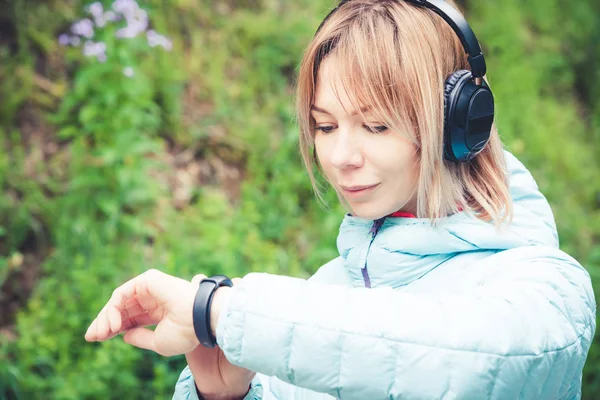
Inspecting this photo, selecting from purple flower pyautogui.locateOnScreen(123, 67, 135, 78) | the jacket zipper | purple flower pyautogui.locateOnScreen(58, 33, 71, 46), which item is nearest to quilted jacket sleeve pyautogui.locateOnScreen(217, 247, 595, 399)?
the jacket zipper

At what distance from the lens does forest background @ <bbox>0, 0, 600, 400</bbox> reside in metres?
2.94

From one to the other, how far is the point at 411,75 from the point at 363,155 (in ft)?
0.66

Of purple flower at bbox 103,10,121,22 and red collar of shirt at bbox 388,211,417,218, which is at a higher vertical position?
purple flower at bbox 103,10,121,22

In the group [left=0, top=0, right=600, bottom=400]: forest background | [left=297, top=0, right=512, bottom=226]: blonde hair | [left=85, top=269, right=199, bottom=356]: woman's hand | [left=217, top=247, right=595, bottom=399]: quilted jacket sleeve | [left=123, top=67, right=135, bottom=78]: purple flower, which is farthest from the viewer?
[left=123, top=67, right=135, bottom=78]: purple flower

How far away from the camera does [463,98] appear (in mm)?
1261

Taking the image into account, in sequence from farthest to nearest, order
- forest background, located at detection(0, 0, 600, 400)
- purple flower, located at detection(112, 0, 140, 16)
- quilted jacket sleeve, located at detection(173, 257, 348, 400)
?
1. purple flower, located at detection(112, 0, 140, 16)
2. forest background, located at detection(0, 0, 600, 400)
3. quilted jacket sleeve, located at detection(173, 257, 348, 400)

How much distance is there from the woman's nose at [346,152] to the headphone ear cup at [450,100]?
0.66ft

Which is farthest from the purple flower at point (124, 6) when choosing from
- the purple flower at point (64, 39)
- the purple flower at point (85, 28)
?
the purple flower at point (64, 39)

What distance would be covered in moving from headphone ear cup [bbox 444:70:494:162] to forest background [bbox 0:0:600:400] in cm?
154

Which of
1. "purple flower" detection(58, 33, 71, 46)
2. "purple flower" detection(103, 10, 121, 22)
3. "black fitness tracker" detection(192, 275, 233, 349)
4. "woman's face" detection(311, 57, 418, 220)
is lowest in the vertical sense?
"black fitness tracker" detection(192, 275, 233, 349)

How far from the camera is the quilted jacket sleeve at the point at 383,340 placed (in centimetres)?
91

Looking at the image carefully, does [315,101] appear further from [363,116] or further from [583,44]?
[583,44]

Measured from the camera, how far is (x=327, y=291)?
0.95 metres

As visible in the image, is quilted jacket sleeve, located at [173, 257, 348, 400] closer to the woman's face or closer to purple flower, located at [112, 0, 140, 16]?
the woman's face
